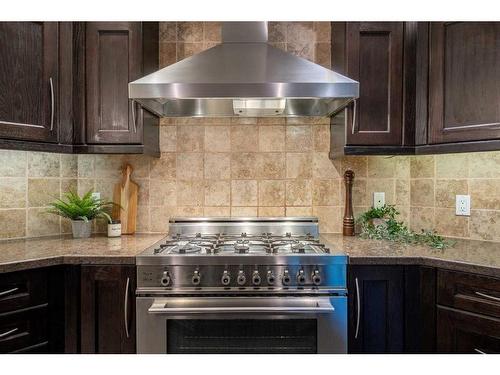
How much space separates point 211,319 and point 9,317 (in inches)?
31.0

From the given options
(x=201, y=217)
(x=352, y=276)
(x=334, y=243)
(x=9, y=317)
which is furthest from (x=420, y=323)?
(x=9, y=317)

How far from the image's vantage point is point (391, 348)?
1670 millimetres

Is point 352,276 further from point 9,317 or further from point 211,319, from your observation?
point 9,317

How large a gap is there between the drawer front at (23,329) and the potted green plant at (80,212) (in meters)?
0.59

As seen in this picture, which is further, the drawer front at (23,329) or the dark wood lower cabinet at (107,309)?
the dark wood lower cabinet at (107,309)

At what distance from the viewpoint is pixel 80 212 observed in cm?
210

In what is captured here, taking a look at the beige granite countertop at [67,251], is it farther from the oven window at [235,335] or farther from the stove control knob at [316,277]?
the stove control knob at [316,277]

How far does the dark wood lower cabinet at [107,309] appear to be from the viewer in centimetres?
165

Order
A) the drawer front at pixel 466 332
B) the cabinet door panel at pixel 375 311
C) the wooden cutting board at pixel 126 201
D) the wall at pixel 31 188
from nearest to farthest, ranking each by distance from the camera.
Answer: the drawer front at pixel 466 332, the cabinet door panel at pixel 375 311, the wall at pixel 31 188, the wooden cutting board at pixel 126 201

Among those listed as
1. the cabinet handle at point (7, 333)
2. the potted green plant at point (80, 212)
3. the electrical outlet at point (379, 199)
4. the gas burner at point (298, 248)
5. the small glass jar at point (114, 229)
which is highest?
the electrical outlet at point (379, 199)

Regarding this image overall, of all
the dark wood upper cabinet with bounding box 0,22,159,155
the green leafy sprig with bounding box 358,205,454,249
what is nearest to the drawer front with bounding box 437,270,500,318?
the green leafy sprig with bounding box 358,205,454,249

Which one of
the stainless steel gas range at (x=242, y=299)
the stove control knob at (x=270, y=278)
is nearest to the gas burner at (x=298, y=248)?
the stainless steel gas range at (x=242, y=299)

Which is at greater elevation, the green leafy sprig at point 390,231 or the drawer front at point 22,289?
the green leafy sprig at point 390,231

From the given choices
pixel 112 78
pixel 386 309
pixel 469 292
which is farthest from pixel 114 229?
pixel 469 292
